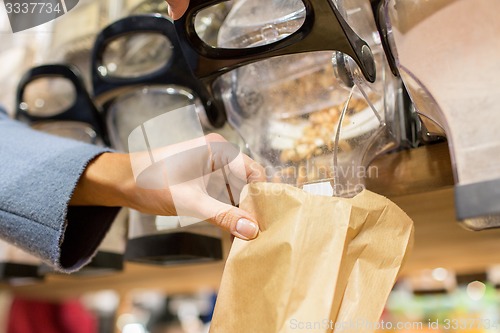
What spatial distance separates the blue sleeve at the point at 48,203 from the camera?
0.57 meters

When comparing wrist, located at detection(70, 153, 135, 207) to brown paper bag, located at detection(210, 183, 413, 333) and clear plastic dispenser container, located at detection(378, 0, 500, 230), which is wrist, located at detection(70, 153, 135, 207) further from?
clear plastic dispenser container, located at detection(378, 0, 500, 230)

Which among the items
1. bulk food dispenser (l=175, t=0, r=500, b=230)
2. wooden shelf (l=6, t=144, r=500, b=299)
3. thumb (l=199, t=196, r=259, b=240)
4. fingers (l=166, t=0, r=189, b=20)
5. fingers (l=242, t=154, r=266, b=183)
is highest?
fingers (l=166, t=0, r=189, b=20)

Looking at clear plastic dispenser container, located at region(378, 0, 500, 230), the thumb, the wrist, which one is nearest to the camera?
clear plastic dispenser container, located at region(378, 0, 500, 230)

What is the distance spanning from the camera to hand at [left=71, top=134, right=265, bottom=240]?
0.45 meters

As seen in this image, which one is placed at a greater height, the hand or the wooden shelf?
the hand

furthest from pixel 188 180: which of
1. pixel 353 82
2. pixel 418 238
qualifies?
pixel 418 238

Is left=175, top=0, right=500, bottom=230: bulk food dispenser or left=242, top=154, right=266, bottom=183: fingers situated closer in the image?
left=175, top=0, right=500, bottom=230: bulk food dispenser

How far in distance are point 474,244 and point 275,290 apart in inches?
22.7

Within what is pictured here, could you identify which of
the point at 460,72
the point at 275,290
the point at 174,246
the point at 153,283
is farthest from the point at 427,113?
the point at 153,283

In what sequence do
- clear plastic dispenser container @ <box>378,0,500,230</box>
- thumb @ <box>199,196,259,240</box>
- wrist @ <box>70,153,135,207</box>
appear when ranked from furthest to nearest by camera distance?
wrist @ <box>70,153,135,207</box> → thumb @ <box>199,196,259,240</box> → clear plastic dispenser container @ <box>378,0,500,230</box>

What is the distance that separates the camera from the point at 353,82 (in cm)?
47

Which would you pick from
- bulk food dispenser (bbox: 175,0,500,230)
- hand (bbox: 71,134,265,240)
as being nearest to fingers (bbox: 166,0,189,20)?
bulk food dispenser (bbox: 175,0,500,230)

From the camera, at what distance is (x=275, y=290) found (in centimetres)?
42

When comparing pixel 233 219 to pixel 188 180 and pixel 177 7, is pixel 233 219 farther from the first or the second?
pixel 177 7
